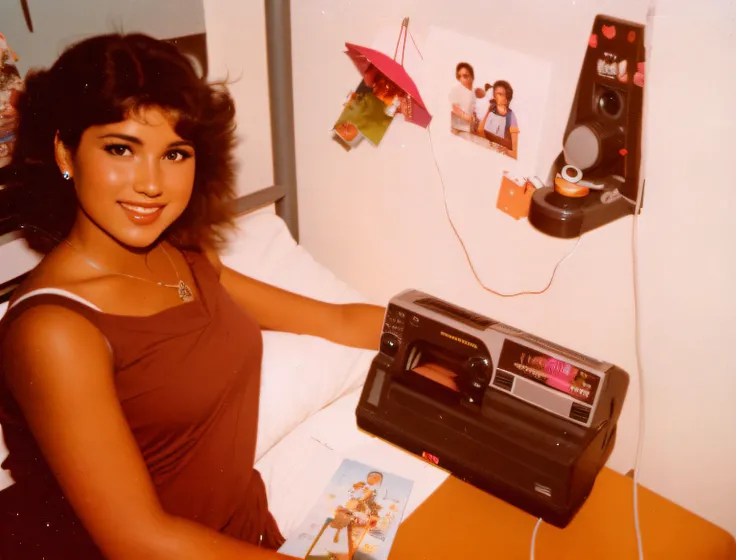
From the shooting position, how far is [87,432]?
837 millimetres

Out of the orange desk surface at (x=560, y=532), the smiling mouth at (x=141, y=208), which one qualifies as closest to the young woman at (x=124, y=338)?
the smiling mouth at (x=141, y=208)

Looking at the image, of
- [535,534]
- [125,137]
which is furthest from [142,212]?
[535,534]

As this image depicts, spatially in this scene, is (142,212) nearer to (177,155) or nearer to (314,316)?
(177,155)

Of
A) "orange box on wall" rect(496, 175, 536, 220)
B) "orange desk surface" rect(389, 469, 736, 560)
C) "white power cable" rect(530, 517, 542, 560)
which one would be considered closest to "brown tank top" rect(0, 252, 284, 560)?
"orange desk surface" rect(389, 469, 736, 560)

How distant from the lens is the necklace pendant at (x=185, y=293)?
3.50ft

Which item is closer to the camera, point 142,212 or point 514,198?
point 142,212

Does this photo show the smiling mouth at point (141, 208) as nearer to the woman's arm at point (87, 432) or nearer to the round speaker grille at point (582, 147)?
the woman's arm at point (87, 432)

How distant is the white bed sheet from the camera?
43.6 inches

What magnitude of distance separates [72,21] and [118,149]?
14.0 inches

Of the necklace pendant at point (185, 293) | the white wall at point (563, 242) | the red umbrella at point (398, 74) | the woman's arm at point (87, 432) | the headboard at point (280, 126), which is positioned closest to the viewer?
the woman's arm at point (87, 432)

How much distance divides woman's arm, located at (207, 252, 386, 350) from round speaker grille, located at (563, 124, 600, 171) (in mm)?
471

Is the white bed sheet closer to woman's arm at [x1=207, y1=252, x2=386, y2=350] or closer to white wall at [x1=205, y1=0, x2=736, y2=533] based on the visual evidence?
woman's arm at [x1=207, y1=252, x2=386, y2=350]

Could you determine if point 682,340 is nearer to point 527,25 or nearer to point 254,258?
point 527,25

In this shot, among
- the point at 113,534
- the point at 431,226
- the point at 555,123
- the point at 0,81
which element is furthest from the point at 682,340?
the point at 0,81
